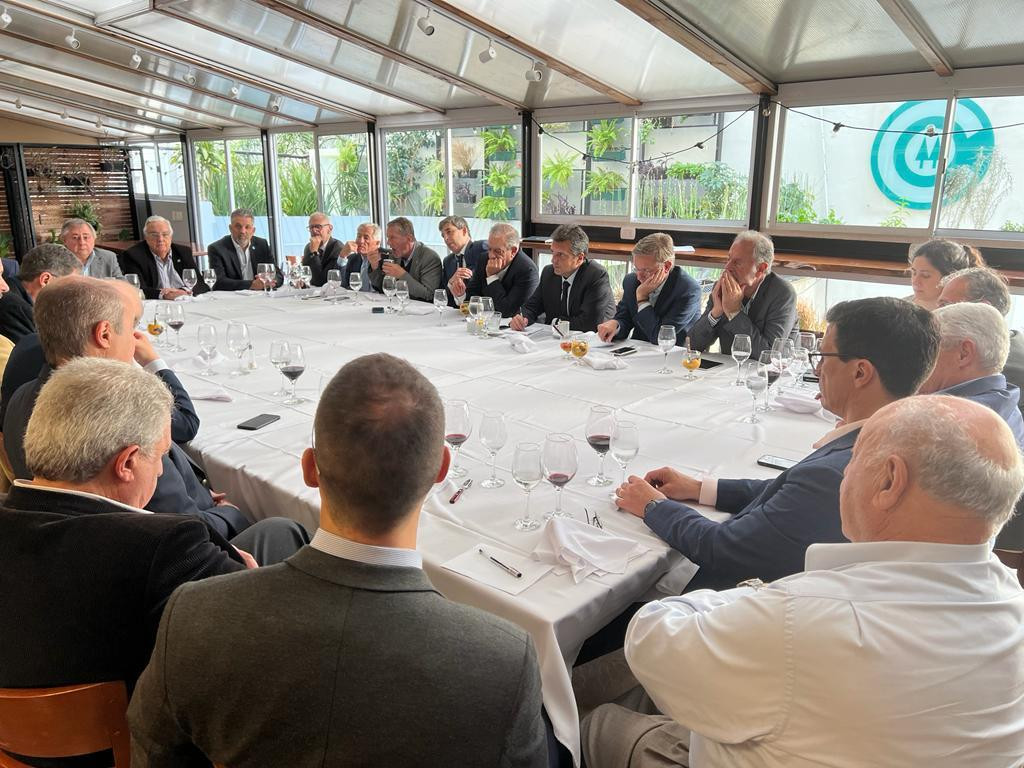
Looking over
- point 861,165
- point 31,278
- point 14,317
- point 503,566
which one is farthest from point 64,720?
point 861,165

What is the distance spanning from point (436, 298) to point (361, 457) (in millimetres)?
3316

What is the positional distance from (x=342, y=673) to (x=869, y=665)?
27.3 inches

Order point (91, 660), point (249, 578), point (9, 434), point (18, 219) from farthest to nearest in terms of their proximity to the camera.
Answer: point (18, 219), point (9, 434), point (91, 660), point (249, 578)

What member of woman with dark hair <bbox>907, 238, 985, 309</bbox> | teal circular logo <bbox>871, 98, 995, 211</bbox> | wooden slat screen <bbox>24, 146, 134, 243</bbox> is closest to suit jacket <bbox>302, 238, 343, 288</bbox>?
teal circular logo <bbox>871, 98, 995, 211</bbox>

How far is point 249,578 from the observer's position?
3.07ft

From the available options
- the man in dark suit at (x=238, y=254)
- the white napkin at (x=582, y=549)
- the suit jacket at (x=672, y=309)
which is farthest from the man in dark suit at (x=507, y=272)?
the white napkin at (x=582, y=549)

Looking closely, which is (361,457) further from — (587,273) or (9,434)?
(587,273)

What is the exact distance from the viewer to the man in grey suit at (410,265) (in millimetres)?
5352

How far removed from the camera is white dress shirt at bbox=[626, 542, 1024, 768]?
0.94m

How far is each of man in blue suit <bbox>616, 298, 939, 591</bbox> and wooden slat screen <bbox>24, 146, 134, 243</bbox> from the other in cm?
1254

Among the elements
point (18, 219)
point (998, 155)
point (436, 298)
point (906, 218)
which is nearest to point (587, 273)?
point (436, 298)

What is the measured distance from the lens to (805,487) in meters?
1.53

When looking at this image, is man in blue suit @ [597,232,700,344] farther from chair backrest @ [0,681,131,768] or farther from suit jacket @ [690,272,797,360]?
chair backrest @ [0,681,131,768]

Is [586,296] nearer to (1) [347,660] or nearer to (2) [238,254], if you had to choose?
(2) [238,254]
